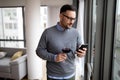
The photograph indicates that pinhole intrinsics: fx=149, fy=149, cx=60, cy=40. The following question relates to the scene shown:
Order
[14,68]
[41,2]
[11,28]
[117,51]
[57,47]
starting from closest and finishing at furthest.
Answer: [117,51], [57,47], [14,68], [41,2], [11,28]

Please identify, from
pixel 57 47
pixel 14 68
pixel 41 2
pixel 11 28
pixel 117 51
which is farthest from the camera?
pixel 11 28

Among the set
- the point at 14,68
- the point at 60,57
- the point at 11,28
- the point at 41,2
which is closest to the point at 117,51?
the point at 60,57

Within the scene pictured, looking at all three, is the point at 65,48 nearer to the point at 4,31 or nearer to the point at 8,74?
the point at 8,74

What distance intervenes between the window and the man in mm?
4125

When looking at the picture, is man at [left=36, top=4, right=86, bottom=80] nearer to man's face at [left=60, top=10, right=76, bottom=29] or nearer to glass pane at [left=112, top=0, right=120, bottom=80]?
man's face at [left=60, top=10, right=76, bottom=29]

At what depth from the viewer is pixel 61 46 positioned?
158 centimetres

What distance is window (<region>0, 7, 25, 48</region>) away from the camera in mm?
5547

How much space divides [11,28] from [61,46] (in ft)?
14.8

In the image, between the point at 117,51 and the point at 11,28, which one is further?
the point at 11,28

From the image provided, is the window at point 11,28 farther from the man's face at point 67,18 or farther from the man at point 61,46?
the man's face at point 67,18

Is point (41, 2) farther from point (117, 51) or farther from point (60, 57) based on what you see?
point (117, 51)

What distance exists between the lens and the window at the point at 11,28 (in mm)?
5547

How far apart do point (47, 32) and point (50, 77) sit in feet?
1.67

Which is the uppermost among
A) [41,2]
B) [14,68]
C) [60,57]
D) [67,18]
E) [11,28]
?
[41,2]
